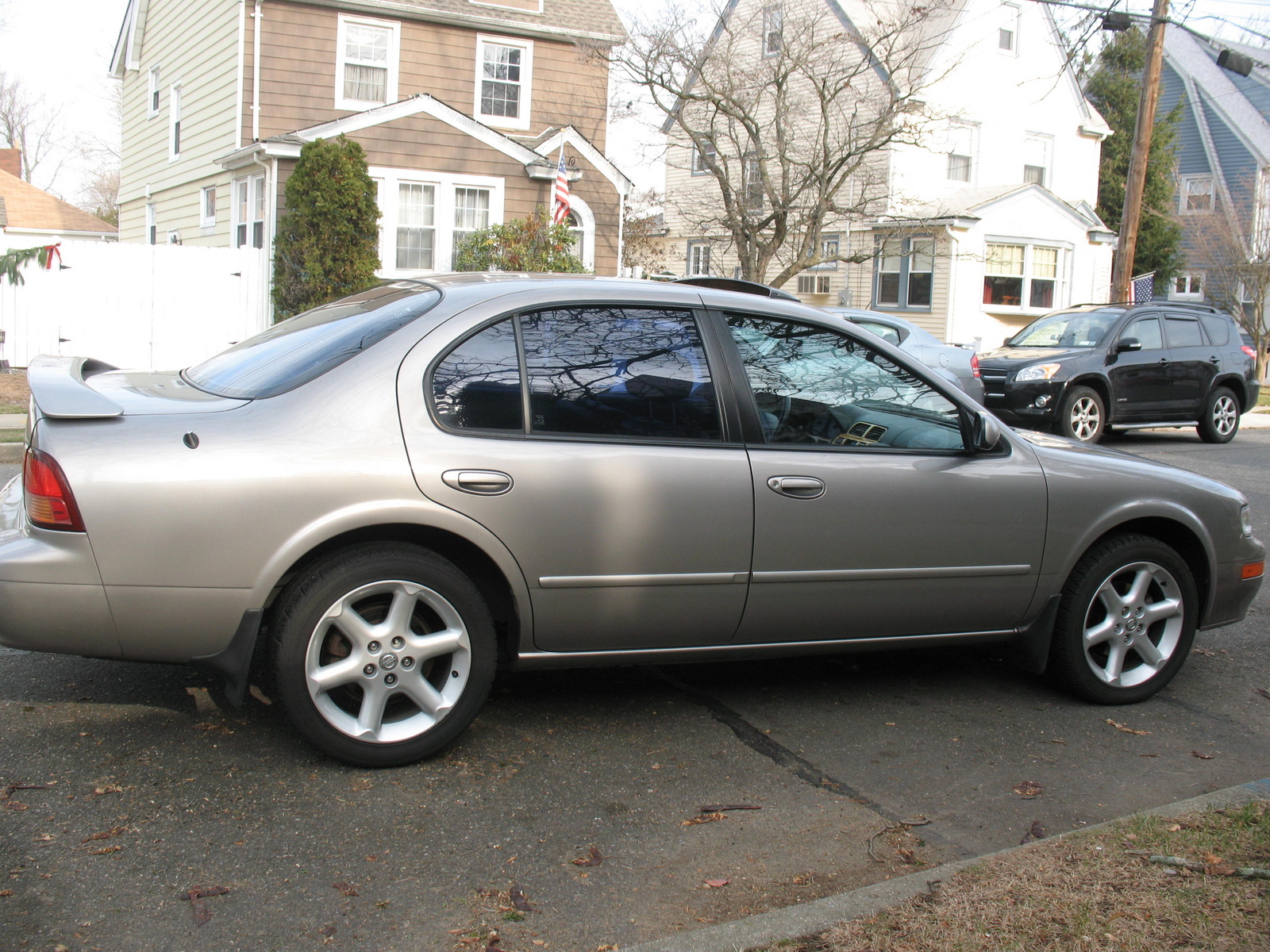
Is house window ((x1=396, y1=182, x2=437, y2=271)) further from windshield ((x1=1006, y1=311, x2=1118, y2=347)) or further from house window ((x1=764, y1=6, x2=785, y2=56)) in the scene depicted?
windshield ((x1=1006, y1=311, x2=1118, y2=347))

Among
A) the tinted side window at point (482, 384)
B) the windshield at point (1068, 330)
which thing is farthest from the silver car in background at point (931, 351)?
the tinted side window at point (482, 384)

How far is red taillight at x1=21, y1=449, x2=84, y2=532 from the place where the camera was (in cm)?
328

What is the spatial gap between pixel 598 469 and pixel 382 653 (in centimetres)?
92

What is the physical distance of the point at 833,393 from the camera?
4.29 metres

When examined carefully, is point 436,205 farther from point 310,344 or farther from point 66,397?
point 66,397

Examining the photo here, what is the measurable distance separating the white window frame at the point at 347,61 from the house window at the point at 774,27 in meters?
7.11

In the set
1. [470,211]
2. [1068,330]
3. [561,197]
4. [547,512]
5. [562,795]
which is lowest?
[562,795]

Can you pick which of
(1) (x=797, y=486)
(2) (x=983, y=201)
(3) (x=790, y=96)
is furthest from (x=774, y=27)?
(1) (x=797, y=486)

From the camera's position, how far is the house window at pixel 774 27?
21597 mm

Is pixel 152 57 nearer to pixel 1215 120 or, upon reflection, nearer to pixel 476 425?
pixel 476 425

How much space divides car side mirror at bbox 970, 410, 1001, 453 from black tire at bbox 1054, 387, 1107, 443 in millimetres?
9679

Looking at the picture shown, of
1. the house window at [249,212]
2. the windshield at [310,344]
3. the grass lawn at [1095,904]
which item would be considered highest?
the house window at [249,212]

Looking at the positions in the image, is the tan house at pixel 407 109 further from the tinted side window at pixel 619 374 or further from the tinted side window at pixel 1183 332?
the tinted side window at pixel 619 374

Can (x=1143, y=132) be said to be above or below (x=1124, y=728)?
above
